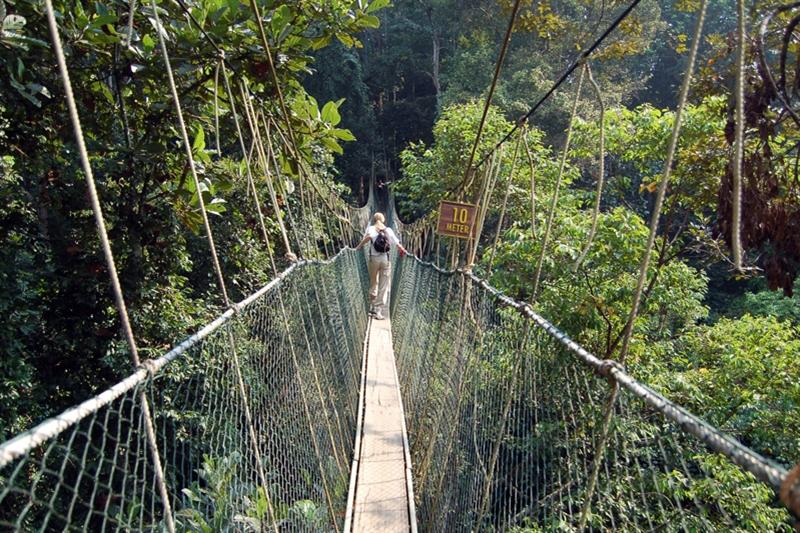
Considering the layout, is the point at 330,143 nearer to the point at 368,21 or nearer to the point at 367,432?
the point at 368,21

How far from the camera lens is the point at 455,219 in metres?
2.40

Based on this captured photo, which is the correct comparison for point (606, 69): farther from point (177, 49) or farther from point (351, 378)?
point (177, 49)

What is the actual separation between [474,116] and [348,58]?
350 inches

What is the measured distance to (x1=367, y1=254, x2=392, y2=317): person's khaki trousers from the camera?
4766mm

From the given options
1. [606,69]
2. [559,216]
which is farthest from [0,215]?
[606,69]

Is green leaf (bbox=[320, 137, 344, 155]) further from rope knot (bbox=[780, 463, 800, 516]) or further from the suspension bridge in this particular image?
rope knot (bbox=[780, 463, 800, 516])

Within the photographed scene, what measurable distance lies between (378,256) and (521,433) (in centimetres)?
314

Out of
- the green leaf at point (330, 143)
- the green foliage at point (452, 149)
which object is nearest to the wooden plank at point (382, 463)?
the green leaf at point (330, 143)

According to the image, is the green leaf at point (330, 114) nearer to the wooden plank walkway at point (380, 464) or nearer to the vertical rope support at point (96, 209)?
the wooden plank walkway at point (380, 464)

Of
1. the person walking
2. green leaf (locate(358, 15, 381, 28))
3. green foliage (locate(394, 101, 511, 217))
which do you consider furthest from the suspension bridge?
green foliage (locate(394, 101, 511, 217))

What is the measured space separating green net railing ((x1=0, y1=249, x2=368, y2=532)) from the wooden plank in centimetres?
8

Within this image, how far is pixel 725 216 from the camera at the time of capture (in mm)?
1748

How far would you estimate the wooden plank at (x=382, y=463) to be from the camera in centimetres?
190

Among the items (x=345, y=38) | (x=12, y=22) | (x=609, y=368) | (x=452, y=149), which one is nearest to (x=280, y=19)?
(x=345, y=38)
